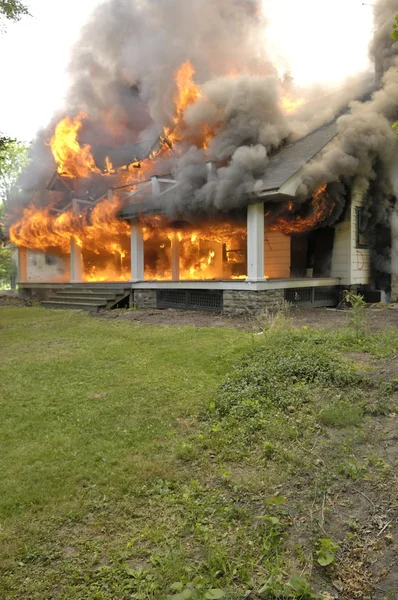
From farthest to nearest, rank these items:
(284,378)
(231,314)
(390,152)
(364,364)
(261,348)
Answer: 1. (390,152)
2. (231,314)
3. (261,348)
4. (364,364)
5. (284,378)

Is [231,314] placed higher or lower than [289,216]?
lower

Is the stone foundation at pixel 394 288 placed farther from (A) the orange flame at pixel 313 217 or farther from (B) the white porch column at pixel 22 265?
(B) the white porch column at pixel 22 265

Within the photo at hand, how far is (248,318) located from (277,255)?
4.67 meters

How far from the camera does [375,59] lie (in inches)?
561

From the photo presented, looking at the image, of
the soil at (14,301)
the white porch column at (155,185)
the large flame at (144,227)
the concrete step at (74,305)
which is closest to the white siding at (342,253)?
the large flame at (144,227)

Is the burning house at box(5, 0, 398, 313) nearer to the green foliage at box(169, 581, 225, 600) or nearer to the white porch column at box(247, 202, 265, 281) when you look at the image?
the white porch column at box(247, 202, 265, 281)

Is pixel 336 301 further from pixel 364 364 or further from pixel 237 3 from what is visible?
pixel 237 3

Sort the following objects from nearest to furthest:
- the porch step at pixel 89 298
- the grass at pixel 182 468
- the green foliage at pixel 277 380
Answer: the grass at pixel 182 468
the green foliage at pixel 277 380
the porch step at pixel 89 298

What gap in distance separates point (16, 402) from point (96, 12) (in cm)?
1777

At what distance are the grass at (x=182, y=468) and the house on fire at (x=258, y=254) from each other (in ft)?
17.9

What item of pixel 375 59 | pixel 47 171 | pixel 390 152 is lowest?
pixel 390 152

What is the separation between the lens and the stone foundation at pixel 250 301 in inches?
453

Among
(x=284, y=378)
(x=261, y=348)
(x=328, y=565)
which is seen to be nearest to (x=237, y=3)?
(x=261, y=348)

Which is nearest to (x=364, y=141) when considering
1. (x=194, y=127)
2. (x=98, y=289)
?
(x=194, y=127)
